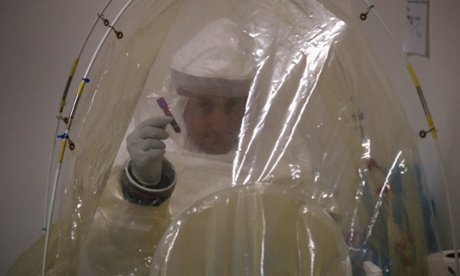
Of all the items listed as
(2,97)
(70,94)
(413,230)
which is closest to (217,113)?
(413,230)

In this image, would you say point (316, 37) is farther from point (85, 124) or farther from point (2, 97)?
point (2, 97)

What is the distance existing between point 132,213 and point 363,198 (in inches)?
13.8

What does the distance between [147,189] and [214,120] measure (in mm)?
148

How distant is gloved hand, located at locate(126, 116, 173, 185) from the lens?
676 mm

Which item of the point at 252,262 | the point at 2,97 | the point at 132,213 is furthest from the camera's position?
the point at 2,97

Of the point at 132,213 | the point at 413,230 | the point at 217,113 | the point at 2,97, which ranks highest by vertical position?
the point at 2,97

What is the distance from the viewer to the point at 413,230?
27.0 inches

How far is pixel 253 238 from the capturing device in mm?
610

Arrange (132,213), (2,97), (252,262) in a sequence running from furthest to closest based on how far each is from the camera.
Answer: (2,97)
(132,213)
(252,262)

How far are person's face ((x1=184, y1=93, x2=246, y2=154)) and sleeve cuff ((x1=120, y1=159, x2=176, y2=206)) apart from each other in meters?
0.07

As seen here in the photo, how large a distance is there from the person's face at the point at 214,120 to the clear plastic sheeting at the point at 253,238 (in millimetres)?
100

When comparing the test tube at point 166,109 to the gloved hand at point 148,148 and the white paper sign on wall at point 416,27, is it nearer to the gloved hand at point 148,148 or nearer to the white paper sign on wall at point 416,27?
the gloved hand at point 148,148

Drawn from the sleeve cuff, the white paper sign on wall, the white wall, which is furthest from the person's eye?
the white wall

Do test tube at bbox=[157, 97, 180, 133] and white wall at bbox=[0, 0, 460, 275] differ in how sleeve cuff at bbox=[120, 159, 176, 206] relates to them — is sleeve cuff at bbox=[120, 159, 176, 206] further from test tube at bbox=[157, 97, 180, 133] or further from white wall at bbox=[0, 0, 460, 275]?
white wall at bbox=[0, 0, 460, 275]
